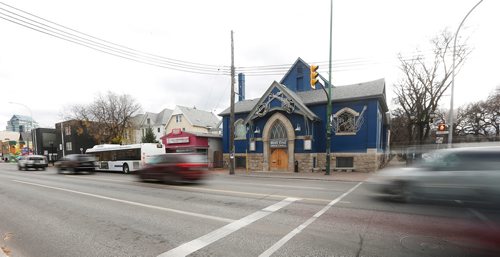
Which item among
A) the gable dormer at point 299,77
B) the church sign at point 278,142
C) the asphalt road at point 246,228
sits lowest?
the asphalt road at point 246,228

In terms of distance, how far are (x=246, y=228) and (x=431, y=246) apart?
130 inches

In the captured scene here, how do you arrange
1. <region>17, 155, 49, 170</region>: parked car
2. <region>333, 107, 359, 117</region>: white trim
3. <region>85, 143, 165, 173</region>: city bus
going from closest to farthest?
<region>333, 107, 359, 117</region>: white trim → <region>85, 143, 165, 173</region>: city bus → <region>17, 155, 49, 170</region>: parked car

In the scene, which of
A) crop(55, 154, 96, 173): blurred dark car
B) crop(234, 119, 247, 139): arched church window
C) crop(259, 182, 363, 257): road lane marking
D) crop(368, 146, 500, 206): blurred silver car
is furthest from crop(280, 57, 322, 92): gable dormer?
crop(55, 154, 96, 173): blurred dark car

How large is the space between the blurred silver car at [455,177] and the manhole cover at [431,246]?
121 centimetres

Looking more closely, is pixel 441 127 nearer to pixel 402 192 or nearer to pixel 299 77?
pixel 402 192

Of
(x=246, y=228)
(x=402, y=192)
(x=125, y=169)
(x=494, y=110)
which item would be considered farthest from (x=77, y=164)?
(x=494, y=110)

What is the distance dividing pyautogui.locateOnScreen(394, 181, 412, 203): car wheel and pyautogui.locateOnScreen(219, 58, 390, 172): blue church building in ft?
37.0

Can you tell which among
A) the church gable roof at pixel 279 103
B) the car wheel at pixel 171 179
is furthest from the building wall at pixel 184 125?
the car wheel at pixel 171 179

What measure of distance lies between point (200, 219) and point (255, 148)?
16.7 meters

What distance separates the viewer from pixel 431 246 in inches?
146

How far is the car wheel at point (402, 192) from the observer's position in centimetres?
636

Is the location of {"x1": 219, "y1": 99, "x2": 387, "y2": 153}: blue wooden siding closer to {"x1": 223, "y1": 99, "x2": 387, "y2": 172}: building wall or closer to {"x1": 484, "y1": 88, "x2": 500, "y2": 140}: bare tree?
{"x1": 223, "y1": 99, "x2": 387, "y2": 172}: building wall

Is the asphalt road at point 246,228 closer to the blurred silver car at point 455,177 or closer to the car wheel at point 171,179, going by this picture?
the blurred silver car at point 455,177

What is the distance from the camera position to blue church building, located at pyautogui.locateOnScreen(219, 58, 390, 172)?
1798 cm
